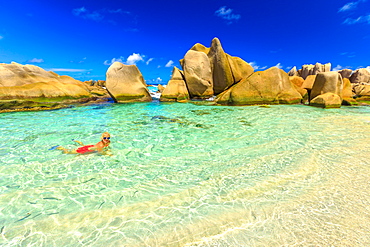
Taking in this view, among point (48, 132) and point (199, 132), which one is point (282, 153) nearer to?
point (199, 132)

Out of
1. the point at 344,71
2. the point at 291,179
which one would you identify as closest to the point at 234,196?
the point at 291,179

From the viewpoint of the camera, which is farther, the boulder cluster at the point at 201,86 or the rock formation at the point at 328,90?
the boulder cluster at the point at 201,86

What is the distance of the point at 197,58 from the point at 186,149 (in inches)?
667

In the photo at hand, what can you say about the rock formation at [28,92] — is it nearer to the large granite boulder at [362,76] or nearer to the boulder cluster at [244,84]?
the boulder cluster at [244,84]

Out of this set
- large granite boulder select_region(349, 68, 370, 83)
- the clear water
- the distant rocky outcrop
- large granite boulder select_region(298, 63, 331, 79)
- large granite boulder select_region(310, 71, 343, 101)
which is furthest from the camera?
large granite boulder select_region(298, 63, 331, 79)

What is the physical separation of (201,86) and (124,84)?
8.26 metres

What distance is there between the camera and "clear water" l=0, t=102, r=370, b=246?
7.23 feet

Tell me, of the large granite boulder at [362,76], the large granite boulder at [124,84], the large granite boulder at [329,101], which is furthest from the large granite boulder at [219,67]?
the large granite boulder at [362,76]

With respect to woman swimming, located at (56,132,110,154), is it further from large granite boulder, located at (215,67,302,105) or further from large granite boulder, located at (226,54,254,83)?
large granite boulder, located at (226,54,254,83)

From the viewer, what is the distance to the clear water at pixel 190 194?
86.8 inches

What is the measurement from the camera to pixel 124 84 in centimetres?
1789

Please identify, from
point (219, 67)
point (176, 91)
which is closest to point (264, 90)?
point (219, 67)

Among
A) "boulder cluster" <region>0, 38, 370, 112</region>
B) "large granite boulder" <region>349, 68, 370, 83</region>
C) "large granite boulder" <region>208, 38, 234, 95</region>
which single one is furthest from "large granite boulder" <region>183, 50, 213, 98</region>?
"large granite boulder" <region>349, 68, 370, 83</region>

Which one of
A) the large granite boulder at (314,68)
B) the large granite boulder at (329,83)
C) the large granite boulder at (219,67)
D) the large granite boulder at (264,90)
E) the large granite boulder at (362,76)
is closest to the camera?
the large granite boulder at (329,83)
